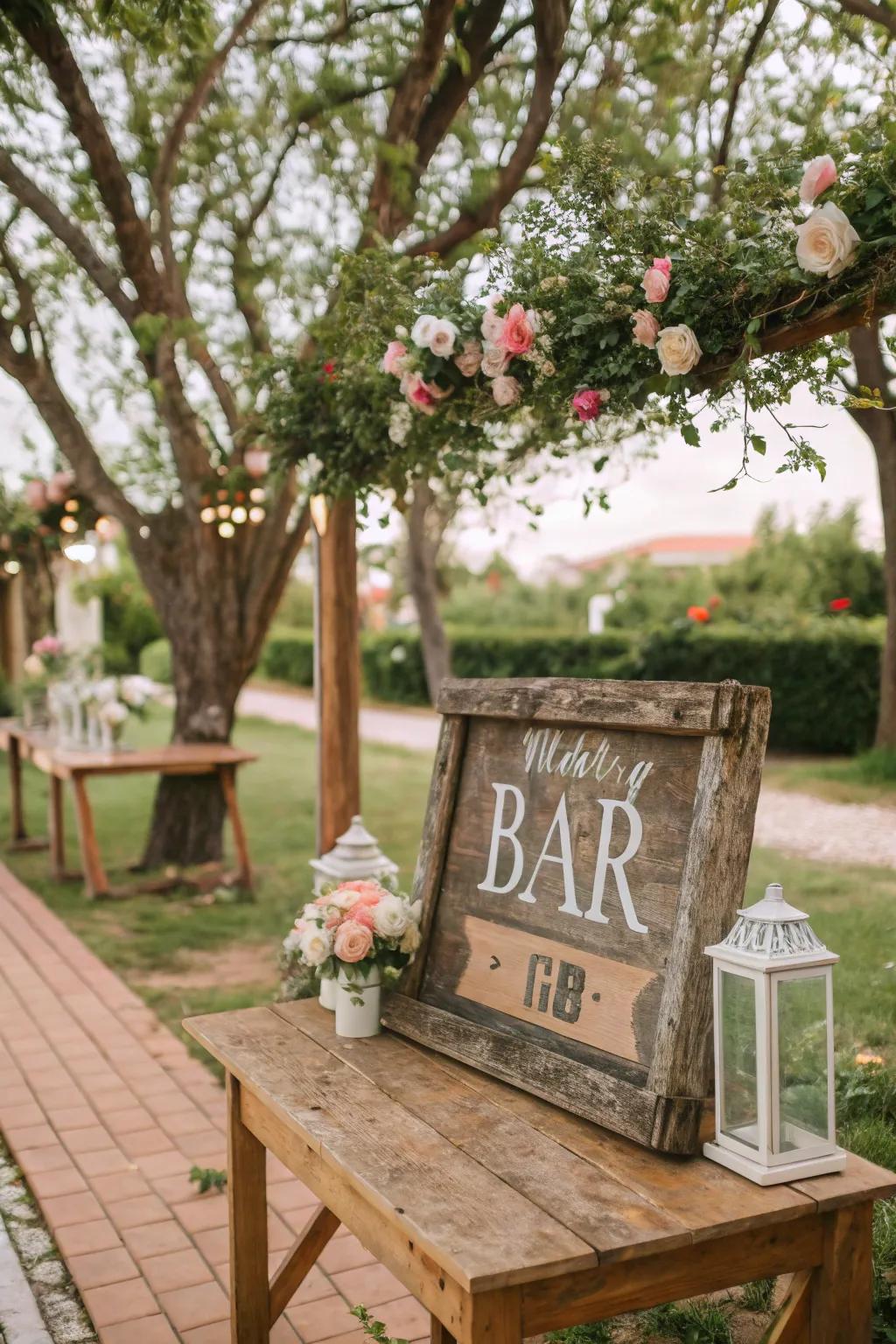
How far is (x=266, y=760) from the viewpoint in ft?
43.7

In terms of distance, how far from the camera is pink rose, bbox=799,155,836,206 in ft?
6.82

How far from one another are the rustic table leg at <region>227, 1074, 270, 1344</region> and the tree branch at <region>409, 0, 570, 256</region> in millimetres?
3845

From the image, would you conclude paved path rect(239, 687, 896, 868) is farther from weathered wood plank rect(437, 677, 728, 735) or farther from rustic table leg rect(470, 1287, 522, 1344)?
rustic table leg rect(470, 1287, 522, 1344)

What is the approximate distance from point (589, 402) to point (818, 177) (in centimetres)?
74

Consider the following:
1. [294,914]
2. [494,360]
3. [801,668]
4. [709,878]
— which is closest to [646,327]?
[494,360]

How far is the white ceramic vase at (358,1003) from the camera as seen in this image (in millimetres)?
2352

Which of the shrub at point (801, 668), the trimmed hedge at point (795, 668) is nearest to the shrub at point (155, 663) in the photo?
the trimmed hedge at point (795, 668)

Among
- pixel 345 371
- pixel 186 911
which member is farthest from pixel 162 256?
pixel 186 911

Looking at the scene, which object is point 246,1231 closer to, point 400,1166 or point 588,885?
point 400,1166

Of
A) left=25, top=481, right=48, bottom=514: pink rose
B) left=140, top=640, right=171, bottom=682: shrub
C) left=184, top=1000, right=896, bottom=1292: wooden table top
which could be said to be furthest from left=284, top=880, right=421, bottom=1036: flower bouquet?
left=140, top=640, right=171, bottom=682: shrub

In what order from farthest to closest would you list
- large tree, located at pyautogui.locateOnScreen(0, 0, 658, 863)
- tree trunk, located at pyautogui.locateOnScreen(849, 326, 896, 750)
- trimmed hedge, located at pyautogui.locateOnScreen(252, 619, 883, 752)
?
trimmed hedge, located at pyautogui.locateOnScreen(252, 619, 883, 752), tree trunk, located at pyautogui.locateOnScreen(849, 326, 896, 750), large tree, located at pyautogui.locateOnScreen(0, 0, 658, 863)

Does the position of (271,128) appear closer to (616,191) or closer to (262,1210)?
(616,191)

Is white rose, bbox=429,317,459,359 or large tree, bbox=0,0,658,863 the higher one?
large tree, bbox=0,0,658,863

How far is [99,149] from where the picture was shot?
16.9 ft
